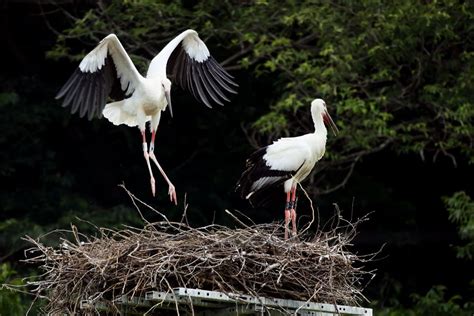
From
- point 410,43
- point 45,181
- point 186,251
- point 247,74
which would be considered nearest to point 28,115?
point 45,181

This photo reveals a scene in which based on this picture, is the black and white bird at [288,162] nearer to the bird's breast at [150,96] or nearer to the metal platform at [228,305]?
the bird's breast at [150,96]

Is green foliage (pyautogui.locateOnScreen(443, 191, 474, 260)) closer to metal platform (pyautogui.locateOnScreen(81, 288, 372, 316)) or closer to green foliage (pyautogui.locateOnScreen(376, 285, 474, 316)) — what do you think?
green foliage (pyautogui.locateOnScreen(376, 285, 474, 316))

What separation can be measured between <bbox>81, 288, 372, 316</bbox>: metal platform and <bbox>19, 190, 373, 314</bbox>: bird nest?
0.06 m

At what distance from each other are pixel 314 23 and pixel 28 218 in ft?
13.8

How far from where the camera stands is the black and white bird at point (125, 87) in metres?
10.5

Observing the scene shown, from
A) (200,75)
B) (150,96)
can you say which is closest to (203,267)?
(150,96)

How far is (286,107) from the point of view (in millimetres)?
14766

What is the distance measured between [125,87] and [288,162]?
1357mm

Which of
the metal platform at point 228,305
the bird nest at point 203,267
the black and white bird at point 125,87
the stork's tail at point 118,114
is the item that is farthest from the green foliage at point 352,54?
the metal platform at point 228,305

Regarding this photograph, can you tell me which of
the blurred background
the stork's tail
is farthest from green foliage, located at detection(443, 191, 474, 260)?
the stork's tail

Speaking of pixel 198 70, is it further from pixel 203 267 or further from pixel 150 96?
pixel 203 267

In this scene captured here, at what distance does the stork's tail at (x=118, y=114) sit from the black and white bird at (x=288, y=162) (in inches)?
37.2

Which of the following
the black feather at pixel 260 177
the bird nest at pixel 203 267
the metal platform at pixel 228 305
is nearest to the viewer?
the metal platform at pixel 228 305

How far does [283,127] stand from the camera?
49.4 ft
